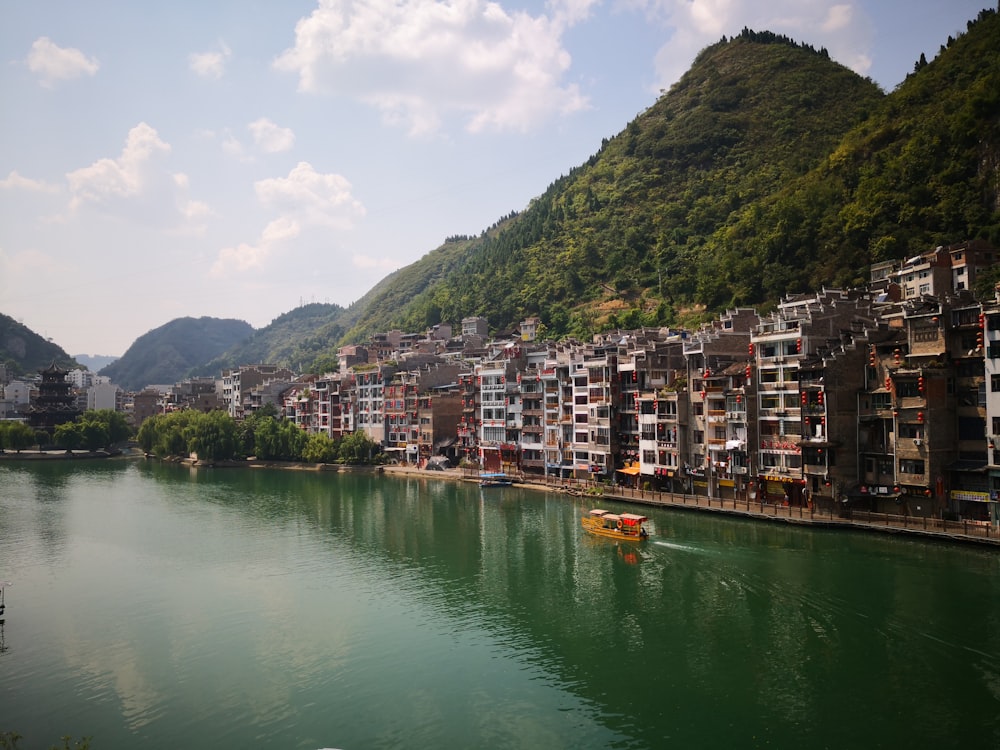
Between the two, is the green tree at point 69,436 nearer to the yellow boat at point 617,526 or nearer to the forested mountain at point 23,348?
the forested mountain at point 23,348

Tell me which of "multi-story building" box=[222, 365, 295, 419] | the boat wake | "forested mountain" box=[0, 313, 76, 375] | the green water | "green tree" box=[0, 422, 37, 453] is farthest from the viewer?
"forested mountain" box=[0, 313, 76, 375]

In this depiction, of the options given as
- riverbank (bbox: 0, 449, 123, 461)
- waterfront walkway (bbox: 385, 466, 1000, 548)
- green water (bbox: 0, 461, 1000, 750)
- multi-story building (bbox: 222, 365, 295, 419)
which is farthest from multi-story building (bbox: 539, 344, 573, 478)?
riverbank (bbox: 0, 449, 123, 461)

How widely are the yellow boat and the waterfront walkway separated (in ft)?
22.8

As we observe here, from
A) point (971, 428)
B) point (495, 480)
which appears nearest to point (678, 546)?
point (971, 428)

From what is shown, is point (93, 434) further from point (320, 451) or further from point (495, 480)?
point (495, 480)

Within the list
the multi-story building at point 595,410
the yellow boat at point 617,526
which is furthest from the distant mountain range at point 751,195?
the yellow boat at point 617,526

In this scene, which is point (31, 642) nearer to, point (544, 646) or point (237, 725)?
point (237, 725)

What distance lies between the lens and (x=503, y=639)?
90.5 ft

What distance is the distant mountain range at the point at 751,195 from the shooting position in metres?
70.1

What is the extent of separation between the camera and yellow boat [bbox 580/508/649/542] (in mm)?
41312

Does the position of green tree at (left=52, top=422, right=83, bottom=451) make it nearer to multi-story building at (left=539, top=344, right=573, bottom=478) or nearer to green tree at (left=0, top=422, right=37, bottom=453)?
green tree at (left=0, top=422, right=37, bottom=453)

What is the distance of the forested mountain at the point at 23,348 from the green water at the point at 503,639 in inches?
6415

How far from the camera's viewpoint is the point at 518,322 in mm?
121562

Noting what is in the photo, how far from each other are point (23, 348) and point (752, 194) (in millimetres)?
179218
